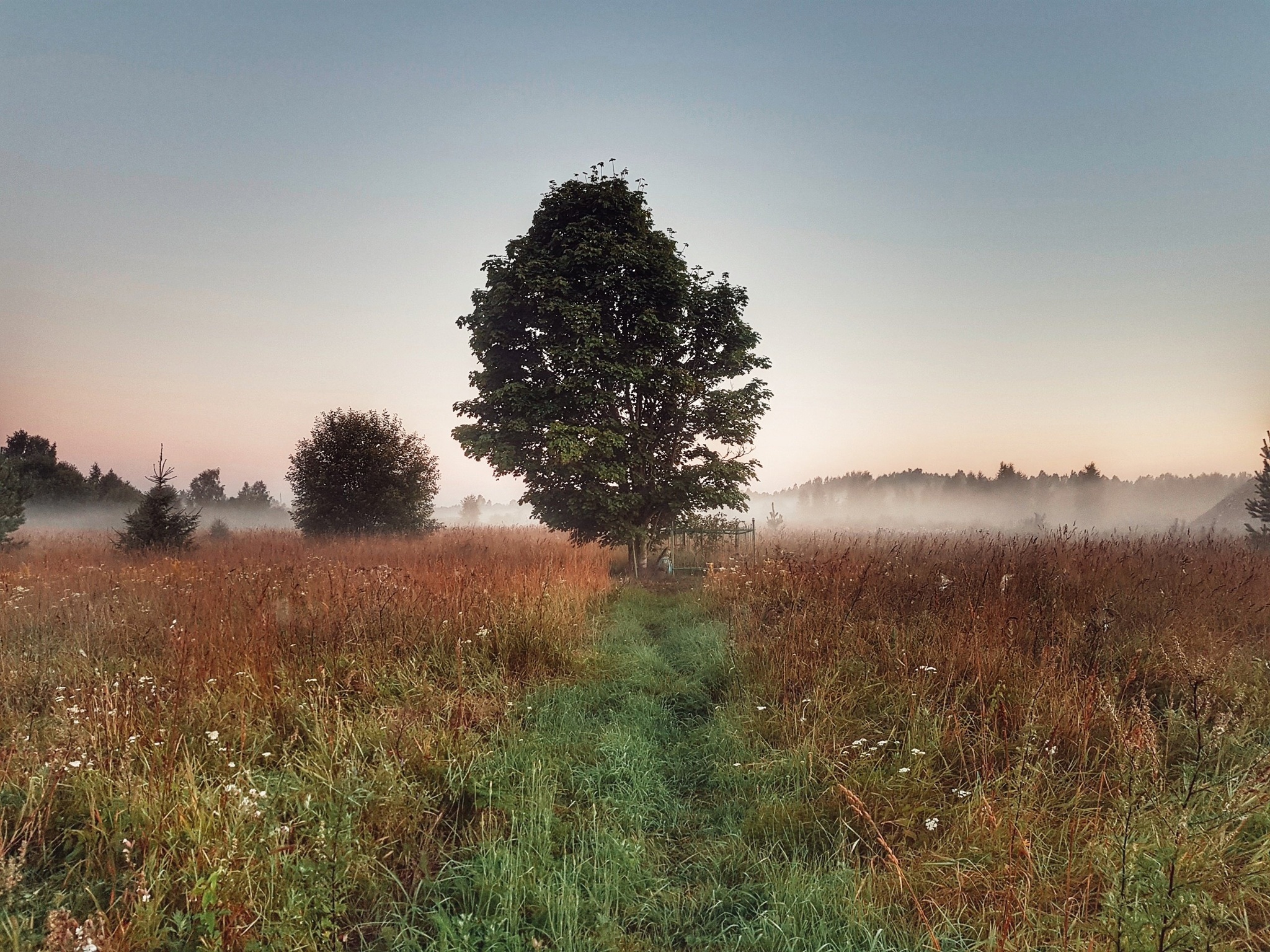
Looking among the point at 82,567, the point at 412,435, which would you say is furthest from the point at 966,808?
the point at 412,435

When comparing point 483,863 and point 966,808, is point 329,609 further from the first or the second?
point 966,808

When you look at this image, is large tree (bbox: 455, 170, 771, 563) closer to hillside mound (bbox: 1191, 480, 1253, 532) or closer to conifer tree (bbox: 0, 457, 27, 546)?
conifer tree (bbox: 0, 457, 27, 546)

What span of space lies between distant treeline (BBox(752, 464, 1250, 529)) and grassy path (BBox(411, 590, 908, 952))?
6362cm

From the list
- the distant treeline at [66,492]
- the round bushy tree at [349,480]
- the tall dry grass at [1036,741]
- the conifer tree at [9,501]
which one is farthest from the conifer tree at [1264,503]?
the distant treeline at [66,492]

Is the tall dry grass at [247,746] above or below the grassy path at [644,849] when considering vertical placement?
above

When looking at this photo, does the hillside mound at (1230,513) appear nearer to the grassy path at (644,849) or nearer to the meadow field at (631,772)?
the meadow field at (631,772)

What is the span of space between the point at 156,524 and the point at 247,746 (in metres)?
15.2

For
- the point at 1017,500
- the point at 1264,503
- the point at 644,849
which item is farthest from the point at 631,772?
the point at 1017,500

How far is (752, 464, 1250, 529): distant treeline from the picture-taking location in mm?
69688

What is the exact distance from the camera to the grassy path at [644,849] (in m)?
2.33

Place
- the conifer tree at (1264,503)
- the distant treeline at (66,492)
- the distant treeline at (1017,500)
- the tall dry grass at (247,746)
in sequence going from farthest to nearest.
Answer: the distant treeline at (1017,500) < the distant treeline at (66,492) < the conifer tree at (1264,503) < the tall dry grass at (247,746)

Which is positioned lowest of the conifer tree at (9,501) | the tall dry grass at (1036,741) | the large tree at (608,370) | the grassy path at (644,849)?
the grassy path at (644,849)

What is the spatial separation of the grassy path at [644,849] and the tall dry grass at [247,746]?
0.34 metres

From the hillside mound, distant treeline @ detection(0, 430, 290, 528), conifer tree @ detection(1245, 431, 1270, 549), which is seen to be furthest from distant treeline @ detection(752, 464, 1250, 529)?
distant treeline @ detection(0, 430, 290, 528)
